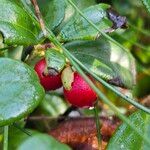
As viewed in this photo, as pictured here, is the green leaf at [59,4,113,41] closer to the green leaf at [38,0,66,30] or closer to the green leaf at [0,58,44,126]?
the green leaf at [38,0,66,30]

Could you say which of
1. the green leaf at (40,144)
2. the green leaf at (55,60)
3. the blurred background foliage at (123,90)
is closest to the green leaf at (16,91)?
the green leaf at (55,60)

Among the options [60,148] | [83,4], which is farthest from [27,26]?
[60,148]

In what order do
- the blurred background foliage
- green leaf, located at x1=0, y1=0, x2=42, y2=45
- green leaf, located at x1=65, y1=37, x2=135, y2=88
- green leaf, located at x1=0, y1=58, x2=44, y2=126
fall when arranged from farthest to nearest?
the blurred background foliage, green leaf, located at x1=65, y1=37, x2=135, y2=88, green leaf, located at x1=0, y1=0, x2=42, y2=45, green leaf, located at x1=0, y1=58, x2=44, y2=126

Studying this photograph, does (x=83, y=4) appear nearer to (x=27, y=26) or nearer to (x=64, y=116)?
(x=27, y=26)

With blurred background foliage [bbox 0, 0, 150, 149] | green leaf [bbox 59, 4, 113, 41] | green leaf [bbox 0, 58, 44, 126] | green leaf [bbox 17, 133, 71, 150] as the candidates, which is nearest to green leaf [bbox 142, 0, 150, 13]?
green leaf [bbox 59, 4, 113, 41]

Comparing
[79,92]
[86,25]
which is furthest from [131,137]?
[86,25]

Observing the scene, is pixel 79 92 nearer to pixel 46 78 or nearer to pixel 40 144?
pixel 46 78
